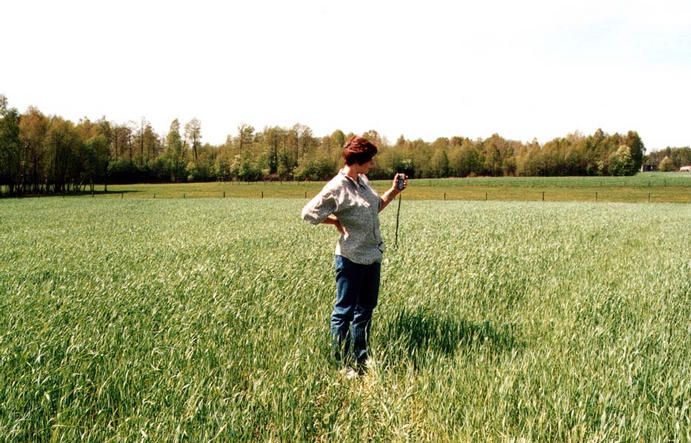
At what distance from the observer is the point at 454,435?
11.0 ft

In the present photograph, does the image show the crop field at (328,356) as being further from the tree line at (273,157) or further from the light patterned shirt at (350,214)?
the tree line at (273,157)

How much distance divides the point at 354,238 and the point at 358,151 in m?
0.91

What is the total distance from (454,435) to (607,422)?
3.88 ft

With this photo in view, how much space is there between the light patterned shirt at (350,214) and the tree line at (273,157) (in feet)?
262

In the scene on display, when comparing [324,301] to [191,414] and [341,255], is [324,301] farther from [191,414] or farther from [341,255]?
[191,414]

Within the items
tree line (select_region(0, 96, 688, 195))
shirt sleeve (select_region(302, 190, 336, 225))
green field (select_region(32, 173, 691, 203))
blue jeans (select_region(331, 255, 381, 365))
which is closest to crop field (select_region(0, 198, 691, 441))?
blue jeans (select_region(331, 255, 381, 365))

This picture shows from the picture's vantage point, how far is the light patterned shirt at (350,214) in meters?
4.61

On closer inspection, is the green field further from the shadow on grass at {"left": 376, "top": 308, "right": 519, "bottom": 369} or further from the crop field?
the shadow on grass at {"left": 376, "top": 308, "right": 519, "bottom": 369}

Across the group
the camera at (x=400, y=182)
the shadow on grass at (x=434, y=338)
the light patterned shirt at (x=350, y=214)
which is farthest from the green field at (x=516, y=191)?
the light patterned shirt at (x=350, y=214)

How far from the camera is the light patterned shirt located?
4.61m

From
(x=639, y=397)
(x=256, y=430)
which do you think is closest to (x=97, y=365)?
(x=256, y=430)

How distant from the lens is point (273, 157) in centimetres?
11356

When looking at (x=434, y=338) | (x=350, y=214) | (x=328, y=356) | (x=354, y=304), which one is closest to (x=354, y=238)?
(x=350, y=214)

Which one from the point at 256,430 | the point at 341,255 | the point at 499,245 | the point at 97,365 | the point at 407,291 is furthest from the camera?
the point at 499,245
